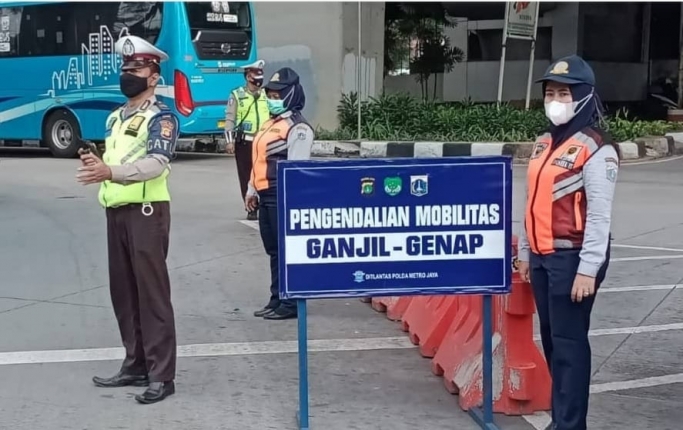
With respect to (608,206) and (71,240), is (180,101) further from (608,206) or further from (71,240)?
(608,206)

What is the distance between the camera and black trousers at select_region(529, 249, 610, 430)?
171 inches

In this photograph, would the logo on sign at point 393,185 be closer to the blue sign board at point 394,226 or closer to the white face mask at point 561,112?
the blue sign board at point 394,226

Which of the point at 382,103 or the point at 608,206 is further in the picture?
the point at 382,103

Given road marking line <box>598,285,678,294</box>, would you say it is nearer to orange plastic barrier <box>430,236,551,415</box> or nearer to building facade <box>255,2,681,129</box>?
orange plastic barrier <box>430,236,551,415</box>

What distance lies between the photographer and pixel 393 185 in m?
4.70

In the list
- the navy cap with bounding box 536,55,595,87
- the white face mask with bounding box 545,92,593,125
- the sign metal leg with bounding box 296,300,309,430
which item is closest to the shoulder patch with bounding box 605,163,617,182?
the white face mask with bounding box 545,92,593,125

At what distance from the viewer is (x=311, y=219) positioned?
184 inches

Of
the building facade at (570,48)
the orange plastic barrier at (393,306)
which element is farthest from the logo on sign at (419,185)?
the building facade at (570,48)

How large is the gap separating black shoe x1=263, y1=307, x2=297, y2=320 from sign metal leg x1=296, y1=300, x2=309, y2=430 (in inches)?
86.7

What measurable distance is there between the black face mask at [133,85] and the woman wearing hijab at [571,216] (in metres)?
2.09

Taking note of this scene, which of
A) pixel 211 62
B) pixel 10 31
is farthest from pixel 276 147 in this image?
pixel 10 31

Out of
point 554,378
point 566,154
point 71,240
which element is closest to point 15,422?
point 554,378

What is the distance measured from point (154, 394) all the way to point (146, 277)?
0.64 m

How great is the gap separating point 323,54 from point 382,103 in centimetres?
187
